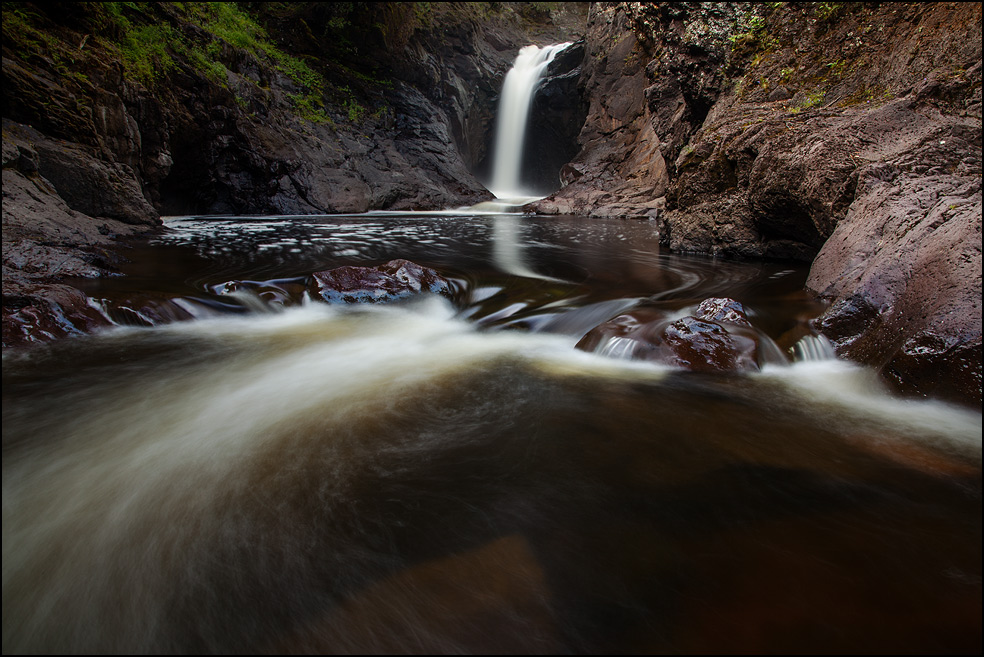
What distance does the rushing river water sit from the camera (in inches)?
44.5

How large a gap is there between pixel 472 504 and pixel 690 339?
1.95 metres

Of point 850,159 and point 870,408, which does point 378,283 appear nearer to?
point 870,408

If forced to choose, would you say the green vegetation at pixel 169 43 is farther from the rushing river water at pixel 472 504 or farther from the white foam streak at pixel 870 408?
the white foam streak at pixel 870 408

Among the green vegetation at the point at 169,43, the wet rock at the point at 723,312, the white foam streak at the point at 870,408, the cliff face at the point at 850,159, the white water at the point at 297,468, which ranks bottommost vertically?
the white water at the point at 297,468

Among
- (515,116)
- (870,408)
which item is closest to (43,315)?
(870,408)

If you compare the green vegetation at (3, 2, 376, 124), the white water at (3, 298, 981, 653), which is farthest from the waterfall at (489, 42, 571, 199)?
the white water at (3, 298, 981, 653)

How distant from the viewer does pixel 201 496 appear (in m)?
1.67

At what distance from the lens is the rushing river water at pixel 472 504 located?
1.13 metres

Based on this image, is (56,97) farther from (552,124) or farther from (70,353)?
(552,124)

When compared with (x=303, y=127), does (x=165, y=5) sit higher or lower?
higher

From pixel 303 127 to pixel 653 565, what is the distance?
18.4m

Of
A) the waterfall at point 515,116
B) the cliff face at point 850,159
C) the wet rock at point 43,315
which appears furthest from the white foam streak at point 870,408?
the waterfall at point 515,116

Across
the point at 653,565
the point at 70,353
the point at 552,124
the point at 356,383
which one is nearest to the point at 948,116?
the point at 653,565

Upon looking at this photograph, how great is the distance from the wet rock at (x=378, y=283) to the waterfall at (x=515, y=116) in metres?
22.5
